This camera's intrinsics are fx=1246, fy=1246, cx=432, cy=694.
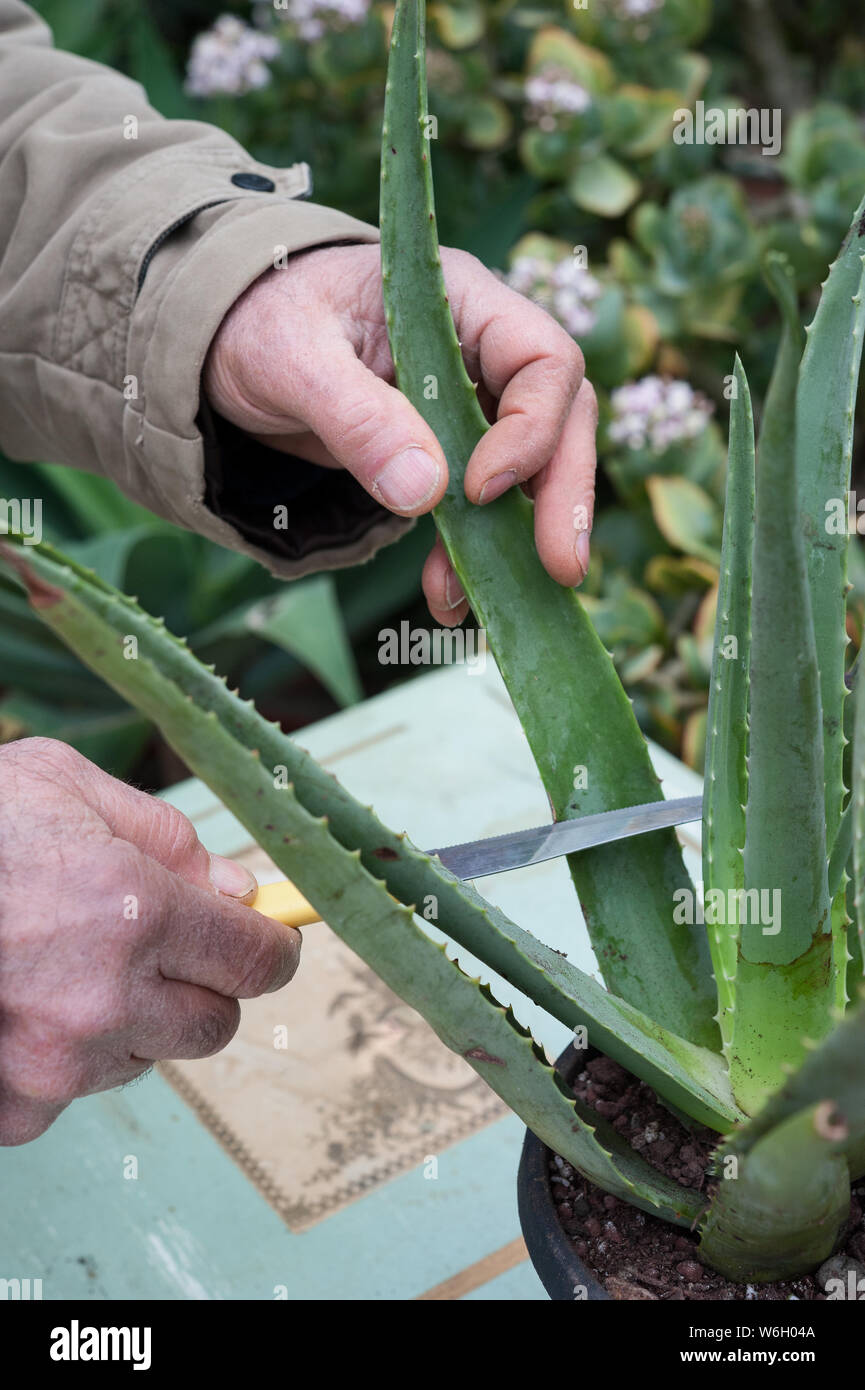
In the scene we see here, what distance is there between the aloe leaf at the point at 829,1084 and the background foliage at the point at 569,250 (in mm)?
1000

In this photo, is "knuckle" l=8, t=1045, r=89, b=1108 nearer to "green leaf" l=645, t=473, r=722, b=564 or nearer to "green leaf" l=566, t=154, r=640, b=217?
"green leaf" l=645, t=473, r=722, b=564

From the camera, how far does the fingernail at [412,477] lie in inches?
26.1

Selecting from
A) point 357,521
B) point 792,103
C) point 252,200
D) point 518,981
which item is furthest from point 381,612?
point 518,981

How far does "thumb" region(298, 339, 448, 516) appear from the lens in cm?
67

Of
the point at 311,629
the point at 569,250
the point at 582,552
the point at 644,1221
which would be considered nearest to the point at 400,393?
the point at 582,552

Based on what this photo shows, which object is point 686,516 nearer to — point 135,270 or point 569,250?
point 569,250

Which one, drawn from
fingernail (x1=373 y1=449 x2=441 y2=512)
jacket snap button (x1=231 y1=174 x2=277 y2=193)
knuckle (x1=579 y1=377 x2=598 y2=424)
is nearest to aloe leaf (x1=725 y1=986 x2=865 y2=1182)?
fingernail (x1=373 y1=449 x2=441 y2=512)

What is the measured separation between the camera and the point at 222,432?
36.6 inches

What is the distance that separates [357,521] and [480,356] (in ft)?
0.70

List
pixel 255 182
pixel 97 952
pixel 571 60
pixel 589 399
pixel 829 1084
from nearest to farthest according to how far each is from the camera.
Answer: pixel 829 1084 → pixel 97 952 → pixel 589 399 → pixel 255 182 → pixel 571 60

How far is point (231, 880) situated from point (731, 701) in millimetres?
278

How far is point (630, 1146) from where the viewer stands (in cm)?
63
